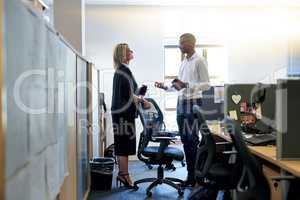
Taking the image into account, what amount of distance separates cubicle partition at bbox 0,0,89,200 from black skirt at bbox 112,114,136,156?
5.95 feet

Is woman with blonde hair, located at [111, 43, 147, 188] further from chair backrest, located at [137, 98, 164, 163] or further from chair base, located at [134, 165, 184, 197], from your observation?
chair base, located at [134, 165, 184, 197]

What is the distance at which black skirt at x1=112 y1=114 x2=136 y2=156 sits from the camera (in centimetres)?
420

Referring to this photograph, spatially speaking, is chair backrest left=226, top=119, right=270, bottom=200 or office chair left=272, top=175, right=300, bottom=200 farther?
office chair left=272, top=175, right=300, bottom=200

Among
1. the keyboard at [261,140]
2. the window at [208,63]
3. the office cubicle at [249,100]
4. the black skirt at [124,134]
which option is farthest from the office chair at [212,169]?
the window at [208,63]

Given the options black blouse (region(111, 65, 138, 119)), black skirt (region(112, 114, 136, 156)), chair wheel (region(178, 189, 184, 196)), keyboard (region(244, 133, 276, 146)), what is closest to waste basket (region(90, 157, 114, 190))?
black skirt (region(112, 114, 136, 156))

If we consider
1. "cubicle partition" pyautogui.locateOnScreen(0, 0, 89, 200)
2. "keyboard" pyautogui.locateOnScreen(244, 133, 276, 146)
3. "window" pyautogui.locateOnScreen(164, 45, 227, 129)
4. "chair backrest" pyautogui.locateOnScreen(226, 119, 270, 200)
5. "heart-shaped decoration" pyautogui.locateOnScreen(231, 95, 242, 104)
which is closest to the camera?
"cubicle partition" pyautogui.locateOnScreen(0, 0, 89, 200)

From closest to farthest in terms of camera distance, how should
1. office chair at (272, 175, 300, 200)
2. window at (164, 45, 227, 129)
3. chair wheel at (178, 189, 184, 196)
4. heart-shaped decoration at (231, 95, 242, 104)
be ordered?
office chair at (272, 175, 300, 200), heart-shaped decoration at (231, 95, 242, 104), chair wheel at (178, 189, 184, 196), window at (164, 45, 227, 129)

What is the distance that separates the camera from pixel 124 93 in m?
4.17

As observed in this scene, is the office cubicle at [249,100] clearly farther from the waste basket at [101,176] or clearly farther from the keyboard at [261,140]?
the waste basket at [101,176]

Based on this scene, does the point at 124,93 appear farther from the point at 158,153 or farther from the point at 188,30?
the point at 188,30

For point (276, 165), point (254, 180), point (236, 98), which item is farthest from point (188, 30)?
point (254, 180)

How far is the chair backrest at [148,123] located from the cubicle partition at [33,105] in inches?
71.1

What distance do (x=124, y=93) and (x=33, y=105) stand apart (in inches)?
108

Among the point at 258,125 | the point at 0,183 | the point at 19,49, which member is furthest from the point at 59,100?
the point at 258,125
